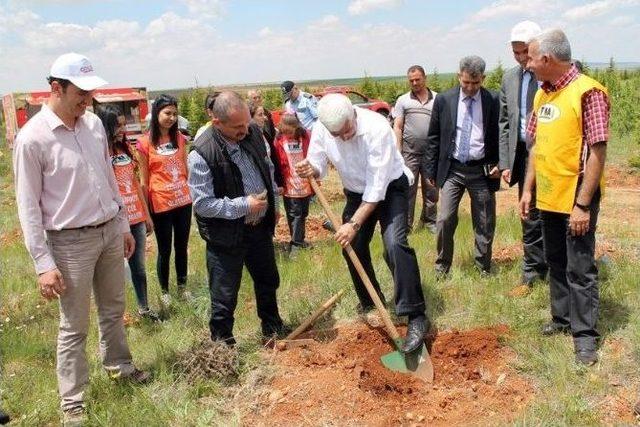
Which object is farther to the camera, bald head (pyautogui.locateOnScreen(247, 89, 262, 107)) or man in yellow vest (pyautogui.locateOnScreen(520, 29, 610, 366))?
bald head (pyautogui.locateOnScreen(247, 89, 262, 107))

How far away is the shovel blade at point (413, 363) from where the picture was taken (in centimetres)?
340

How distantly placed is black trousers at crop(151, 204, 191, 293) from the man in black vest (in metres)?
1.24

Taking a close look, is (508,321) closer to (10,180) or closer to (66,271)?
(66,271)

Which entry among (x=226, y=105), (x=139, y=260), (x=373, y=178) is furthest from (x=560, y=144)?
(x=139, y=260)

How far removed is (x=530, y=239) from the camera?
439 centimetres

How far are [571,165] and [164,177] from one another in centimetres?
309

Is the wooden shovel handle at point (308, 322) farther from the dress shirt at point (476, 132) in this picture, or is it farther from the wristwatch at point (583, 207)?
the wristwatch at point (583, 207)

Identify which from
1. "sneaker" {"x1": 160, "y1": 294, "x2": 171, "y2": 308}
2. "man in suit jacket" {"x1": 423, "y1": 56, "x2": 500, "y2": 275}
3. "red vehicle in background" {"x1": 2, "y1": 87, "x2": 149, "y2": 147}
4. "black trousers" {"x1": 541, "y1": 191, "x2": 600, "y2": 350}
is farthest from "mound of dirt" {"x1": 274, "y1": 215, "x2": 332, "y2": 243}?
"red vehicle in background" {"x1": 2, "y1": 87, "x2": 149, "y2": 147}

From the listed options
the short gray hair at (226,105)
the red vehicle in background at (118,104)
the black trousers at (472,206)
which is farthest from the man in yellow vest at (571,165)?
the red vehicle in background at (118,104)

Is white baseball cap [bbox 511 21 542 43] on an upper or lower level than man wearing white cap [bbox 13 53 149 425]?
upper

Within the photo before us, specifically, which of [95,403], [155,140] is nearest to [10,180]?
[155,140]

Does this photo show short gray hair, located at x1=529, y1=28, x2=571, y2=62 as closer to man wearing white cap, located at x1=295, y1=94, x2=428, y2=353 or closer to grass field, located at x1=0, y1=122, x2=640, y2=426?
man wearing white cap, located at x1=295, y1=94, x2=428, y2=353

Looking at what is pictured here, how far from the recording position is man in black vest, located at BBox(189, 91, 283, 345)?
3.28 meters

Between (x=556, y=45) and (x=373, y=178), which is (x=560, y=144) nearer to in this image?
(x=556, y=45)
